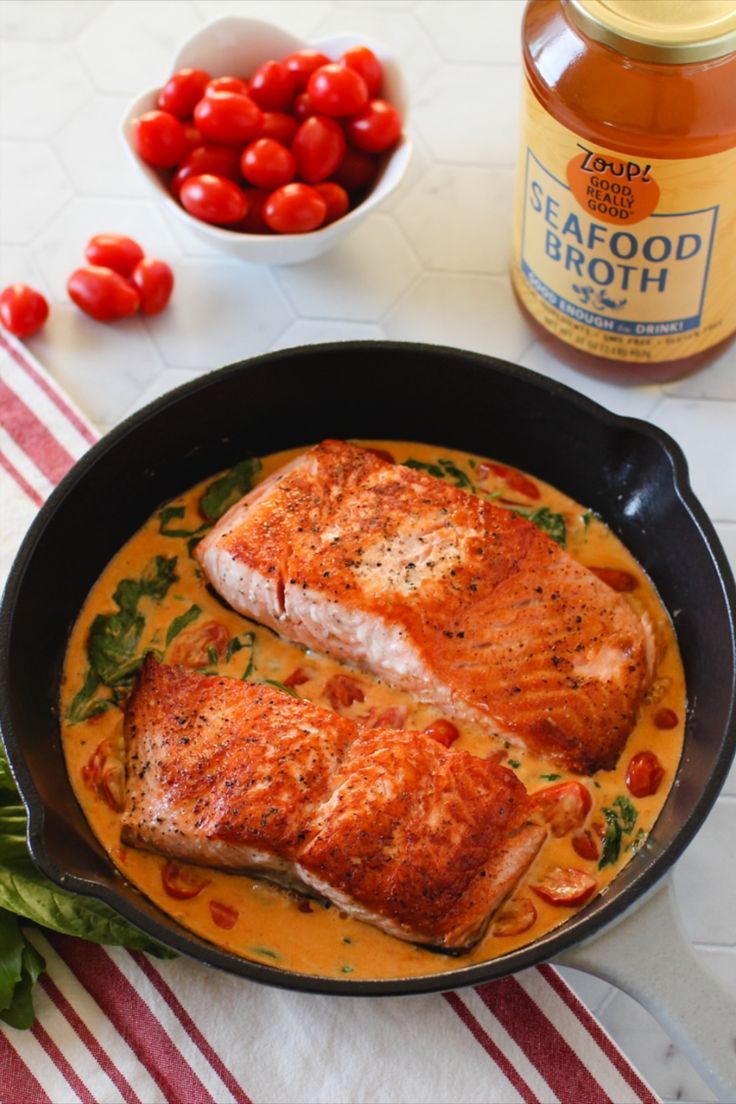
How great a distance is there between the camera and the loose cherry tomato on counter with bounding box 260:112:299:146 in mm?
3062

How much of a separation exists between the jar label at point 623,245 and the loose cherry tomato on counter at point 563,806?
0.90 m

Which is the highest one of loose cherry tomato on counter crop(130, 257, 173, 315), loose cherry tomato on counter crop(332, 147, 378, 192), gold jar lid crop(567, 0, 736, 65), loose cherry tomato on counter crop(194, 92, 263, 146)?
gold jar lid crop(567, 0, 736, 65)

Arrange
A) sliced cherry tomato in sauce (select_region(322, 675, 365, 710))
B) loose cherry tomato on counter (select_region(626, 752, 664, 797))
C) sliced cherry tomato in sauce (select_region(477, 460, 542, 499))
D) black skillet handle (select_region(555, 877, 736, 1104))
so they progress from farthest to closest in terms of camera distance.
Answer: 1. sliced cherry tomato in sauce (select_region(477, 460, 542, 499))
2. sliced cherry tomato in sauce (select_region(322, 675, 365, 710))
3. loose cherry tomato on counter (select_region(626, 752, 664, 797))
4. black skillet handle (select_region(555, 877, 736, 1104))

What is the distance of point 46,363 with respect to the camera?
3090mm

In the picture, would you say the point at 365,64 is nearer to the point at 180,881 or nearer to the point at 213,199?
the point at 213,199

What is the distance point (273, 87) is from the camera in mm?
3086

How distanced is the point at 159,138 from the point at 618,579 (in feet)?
4.15

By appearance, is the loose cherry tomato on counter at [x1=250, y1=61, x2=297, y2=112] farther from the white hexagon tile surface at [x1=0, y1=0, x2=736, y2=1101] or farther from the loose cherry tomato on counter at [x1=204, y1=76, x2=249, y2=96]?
the white hexagon tile surface at [x1=0, y1=0, x2=736, y2=1101]

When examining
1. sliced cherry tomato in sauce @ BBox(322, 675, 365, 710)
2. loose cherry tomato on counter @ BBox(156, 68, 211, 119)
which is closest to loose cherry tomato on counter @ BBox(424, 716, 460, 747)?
sliced cherry tomato in sauce @ BBox(322, 675, 365, 710)

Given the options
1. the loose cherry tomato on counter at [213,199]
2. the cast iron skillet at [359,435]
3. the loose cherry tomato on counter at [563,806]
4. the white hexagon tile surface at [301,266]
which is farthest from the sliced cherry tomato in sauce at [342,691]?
the loose cherry tomato on counter at [213,199]

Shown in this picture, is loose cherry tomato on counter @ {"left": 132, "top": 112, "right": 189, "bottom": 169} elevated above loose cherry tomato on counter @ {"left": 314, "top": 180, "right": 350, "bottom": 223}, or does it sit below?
above

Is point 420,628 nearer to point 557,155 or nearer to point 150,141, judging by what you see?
point 557,155

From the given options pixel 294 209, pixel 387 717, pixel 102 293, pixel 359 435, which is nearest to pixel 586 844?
pixel 387 717

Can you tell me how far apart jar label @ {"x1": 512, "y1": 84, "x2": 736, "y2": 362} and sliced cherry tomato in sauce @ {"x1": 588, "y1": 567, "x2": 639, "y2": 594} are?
1.47ft
